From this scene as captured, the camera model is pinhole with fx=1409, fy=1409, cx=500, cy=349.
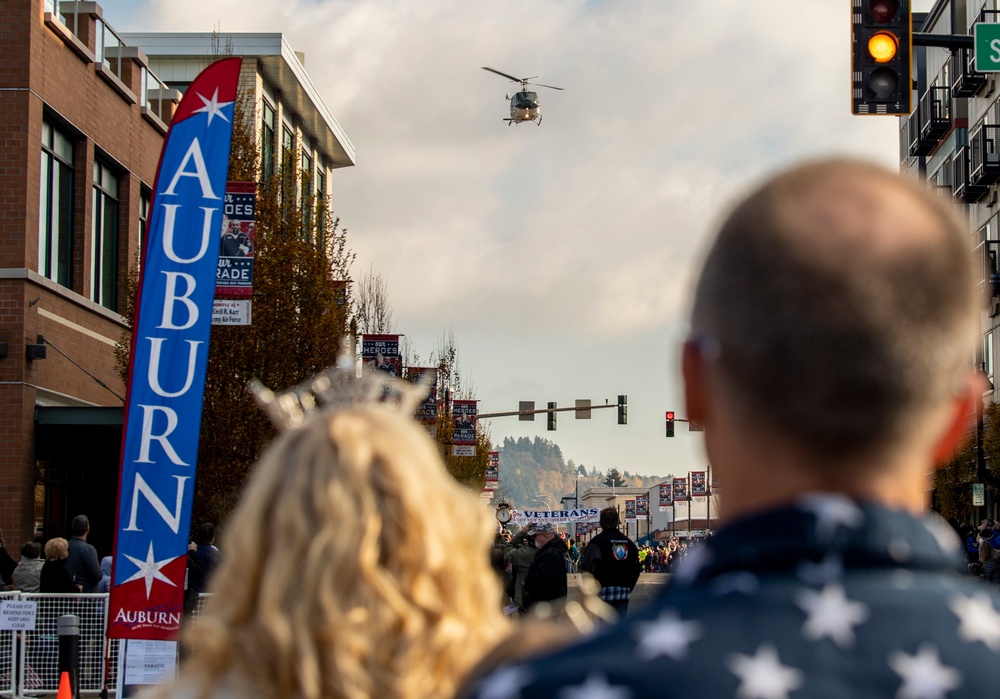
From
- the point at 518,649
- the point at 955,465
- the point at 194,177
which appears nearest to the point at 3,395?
the point at 194,177

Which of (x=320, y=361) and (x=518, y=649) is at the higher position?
(x=320, y=361)

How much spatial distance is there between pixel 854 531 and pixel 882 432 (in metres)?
0.15

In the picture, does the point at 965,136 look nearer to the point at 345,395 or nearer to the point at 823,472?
the point at 345,395

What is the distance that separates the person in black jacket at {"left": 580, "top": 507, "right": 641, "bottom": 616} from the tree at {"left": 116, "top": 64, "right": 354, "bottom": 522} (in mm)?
9461

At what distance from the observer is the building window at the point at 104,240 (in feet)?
90.7

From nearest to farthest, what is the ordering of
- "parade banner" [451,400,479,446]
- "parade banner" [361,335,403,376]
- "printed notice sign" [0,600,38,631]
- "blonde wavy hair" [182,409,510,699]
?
"blonde wavy hair" [182,409,510,699], "printed notice sign" [0,600,38,631], "parade banner" [361,335,403,376], "parade banner" [451,400,479,446]

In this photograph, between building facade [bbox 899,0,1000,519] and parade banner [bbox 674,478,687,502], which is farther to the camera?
parade banner [bbox 674,478,687,502]

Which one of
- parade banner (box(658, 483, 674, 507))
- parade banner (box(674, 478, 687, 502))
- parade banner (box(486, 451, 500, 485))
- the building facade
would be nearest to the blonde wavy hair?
the building facade

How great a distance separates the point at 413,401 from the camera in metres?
3.32

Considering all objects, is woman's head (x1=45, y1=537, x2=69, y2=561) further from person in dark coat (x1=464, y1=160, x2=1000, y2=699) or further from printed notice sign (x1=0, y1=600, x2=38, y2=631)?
person in dark coat (x1=464, y1=160, x2=1000, y2=699)

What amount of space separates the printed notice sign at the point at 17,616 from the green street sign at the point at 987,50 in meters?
10.1

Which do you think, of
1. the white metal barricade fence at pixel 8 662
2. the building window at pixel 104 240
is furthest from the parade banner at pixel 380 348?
the white metal barricade fence at pixel 8 662

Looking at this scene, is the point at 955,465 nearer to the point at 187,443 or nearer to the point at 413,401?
the point at 187,443

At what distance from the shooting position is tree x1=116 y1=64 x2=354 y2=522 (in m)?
24.1
